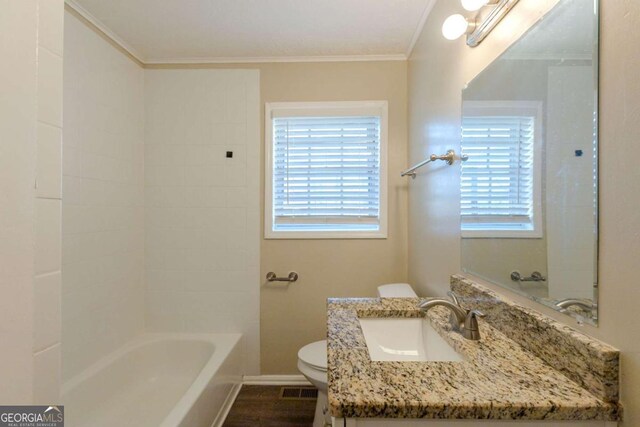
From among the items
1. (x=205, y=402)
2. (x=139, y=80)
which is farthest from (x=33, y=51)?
(x=139, y=80)

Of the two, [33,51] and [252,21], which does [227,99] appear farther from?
[33,51]

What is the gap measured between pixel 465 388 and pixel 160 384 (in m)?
2.12

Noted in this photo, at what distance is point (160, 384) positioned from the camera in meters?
1.99

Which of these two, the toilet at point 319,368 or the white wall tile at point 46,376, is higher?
the white wall tile at point 46,376

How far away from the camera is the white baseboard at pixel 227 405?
1684mm

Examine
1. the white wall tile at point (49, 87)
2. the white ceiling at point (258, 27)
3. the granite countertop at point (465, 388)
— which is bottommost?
the granite countertop at point (465, 388)

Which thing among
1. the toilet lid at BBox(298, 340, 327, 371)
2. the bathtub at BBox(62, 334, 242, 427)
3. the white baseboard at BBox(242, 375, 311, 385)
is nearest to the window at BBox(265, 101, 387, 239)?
the toilet lid at BBox(298, 340, 327, 371)

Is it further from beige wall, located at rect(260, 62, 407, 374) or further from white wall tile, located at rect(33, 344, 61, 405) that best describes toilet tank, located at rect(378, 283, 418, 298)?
white wall tile, located at rect(33, 344, 61, 405)

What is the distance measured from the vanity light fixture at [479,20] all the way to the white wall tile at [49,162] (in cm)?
128

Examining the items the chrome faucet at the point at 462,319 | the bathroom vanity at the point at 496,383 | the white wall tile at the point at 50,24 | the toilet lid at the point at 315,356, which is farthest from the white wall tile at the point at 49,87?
the toilet lid at the point at 315,356

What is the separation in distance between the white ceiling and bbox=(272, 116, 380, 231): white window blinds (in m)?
0.47

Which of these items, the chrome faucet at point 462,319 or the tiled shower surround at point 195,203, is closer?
the chrome faucet at point 462,319

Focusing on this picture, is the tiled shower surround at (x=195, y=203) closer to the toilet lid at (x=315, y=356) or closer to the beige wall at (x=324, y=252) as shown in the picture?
the beige wall at (x=324, y=252)

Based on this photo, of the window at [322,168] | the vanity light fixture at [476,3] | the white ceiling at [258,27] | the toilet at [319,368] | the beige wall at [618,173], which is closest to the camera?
the beige wall at [618,173]
